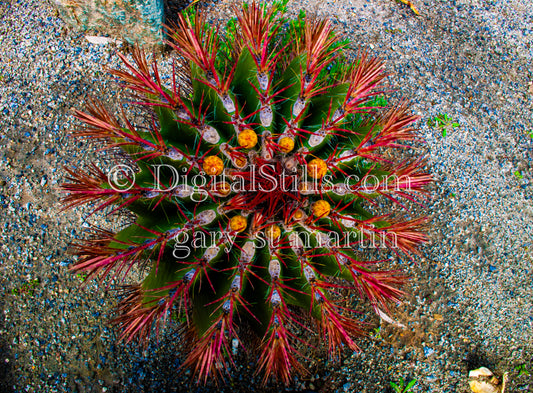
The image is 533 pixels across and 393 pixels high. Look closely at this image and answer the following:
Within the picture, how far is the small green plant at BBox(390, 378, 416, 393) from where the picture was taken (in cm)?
206

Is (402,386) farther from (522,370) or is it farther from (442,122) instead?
(442,122)

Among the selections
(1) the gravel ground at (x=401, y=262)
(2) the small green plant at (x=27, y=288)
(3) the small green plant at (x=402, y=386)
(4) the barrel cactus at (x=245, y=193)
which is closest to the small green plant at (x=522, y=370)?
(1) the gravel ground at (x=401, y=262)

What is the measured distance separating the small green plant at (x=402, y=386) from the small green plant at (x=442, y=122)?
1.73m

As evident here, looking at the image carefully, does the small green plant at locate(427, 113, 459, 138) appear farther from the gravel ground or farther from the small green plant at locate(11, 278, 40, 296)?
the small green plant at locate(11, 278, 40, 296)

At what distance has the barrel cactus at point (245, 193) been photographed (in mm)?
1221

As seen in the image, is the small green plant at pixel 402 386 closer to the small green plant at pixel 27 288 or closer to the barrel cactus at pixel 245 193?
the barrel cactus at pixel 245 193

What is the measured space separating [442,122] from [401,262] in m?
1.11

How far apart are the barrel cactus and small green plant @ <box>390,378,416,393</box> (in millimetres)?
1015

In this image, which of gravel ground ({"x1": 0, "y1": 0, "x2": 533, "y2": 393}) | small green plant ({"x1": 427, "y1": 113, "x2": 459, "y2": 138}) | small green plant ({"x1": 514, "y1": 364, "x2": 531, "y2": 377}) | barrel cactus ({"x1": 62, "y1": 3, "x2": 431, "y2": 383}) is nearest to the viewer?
barrel cactus ({"x1": 62, "y1": 3, "x2": 431, "y2": 383})

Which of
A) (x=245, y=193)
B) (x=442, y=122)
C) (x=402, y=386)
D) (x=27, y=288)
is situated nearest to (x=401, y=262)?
(x=402, y=386)

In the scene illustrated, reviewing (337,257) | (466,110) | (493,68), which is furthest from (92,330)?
(493,68)

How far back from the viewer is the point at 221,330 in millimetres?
1210

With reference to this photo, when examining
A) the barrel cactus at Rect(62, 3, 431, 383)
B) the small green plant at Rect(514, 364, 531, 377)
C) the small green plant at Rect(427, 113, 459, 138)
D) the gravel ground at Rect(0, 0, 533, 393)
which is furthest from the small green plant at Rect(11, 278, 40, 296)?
the small green plant at Rect(514, 364, 531, 377)

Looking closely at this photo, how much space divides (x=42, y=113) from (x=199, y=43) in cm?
167
